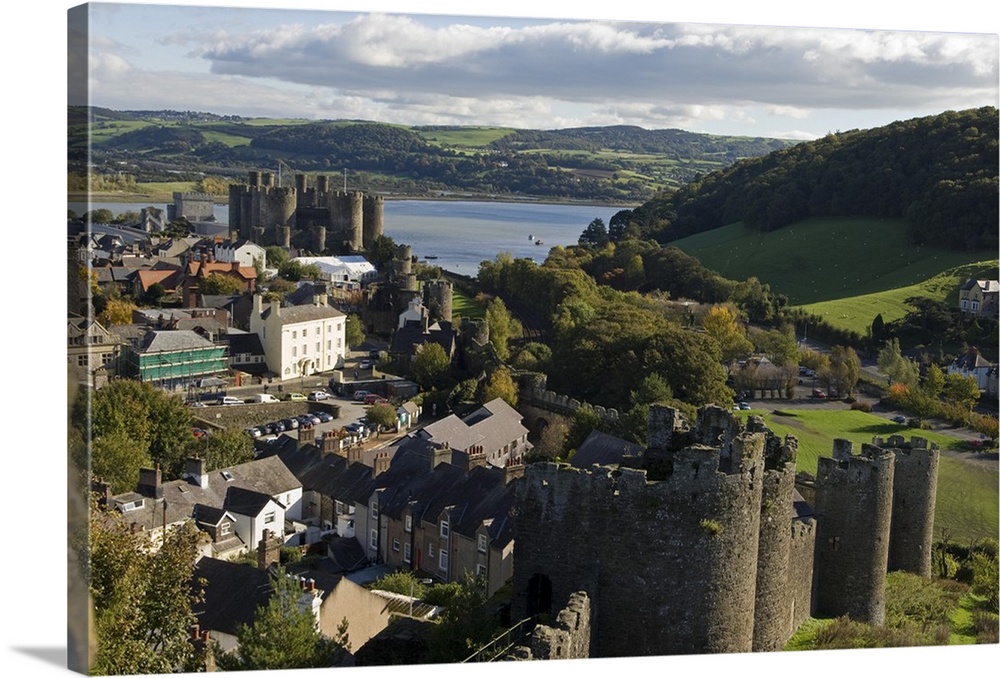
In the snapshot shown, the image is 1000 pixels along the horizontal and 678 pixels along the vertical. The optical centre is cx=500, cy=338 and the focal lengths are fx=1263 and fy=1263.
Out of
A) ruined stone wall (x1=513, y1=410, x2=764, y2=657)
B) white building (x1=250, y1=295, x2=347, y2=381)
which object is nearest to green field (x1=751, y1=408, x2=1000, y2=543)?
ruined stone wall (x1=513, y1=410, x2=764, y2=657)

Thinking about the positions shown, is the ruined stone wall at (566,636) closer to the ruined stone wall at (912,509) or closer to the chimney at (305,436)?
the ruined stone wall at (912,509)

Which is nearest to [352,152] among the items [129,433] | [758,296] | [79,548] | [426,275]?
[426,275]

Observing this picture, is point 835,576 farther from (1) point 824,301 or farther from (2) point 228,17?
(1) point 824,301

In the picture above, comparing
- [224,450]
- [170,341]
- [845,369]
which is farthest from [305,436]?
[845,369]

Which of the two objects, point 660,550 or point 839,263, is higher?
point 839,263

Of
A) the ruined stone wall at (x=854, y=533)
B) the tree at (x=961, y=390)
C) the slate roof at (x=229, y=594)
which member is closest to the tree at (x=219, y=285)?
the slate roof at (x=229, y=594)

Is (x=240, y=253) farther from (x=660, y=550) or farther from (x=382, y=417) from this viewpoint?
(x=660, y=550)

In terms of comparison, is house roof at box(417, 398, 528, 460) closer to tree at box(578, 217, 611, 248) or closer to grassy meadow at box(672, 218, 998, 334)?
grassy meadow at box(672, 218, 998, 334)
